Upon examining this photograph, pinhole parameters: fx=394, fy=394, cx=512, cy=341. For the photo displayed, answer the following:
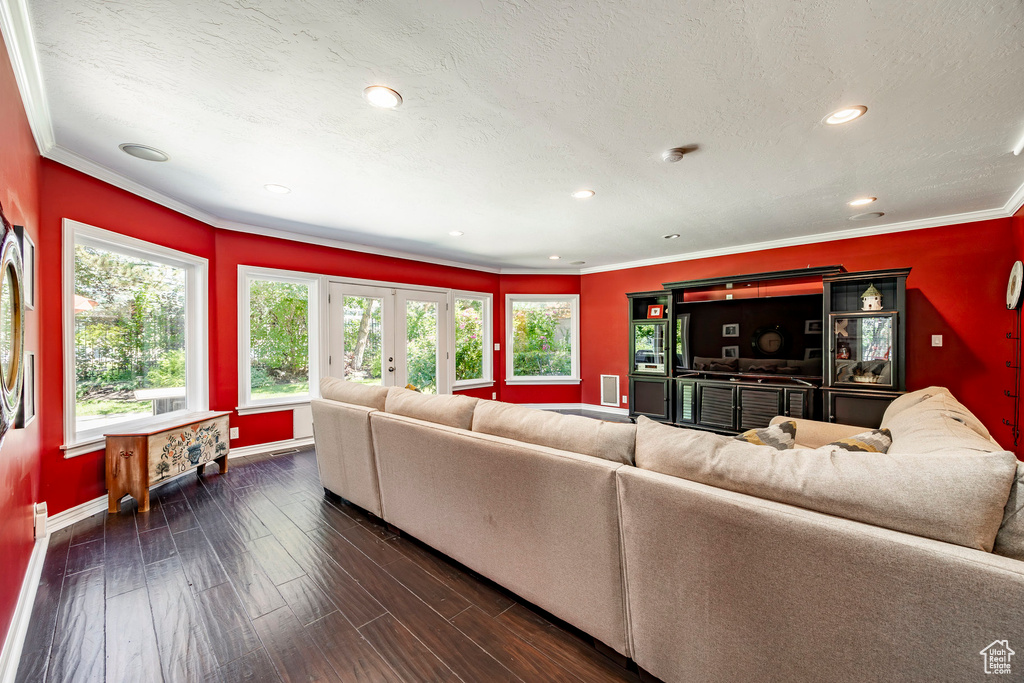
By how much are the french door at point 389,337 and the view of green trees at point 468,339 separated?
0.34 meters

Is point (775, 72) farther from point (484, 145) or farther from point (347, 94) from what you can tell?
point (347, 94)

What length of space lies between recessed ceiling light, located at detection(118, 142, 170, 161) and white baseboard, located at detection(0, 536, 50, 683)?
7.82ft

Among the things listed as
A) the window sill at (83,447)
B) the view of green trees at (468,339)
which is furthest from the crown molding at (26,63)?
the view of green trees at (468,339)

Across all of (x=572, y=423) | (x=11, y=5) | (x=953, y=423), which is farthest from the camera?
(x=572, y=423)

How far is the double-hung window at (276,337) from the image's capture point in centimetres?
419

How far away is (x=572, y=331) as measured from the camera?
6.98 m

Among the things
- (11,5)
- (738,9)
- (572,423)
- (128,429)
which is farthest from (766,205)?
(128,429)

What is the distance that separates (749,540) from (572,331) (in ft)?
19.4

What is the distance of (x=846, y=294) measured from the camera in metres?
4.28

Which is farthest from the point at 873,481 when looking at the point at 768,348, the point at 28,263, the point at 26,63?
the point at 768,348

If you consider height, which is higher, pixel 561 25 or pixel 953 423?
pixel 561 25

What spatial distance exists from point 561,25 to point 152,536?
3575mm

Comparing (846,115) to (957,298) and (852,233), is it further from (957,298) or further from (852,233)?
(957,298)

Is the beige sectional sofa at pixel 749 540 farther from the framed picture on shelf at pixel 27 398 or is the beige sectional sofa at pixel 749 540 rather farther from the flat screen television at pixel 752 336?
the flat screen television at pixel 752 336
